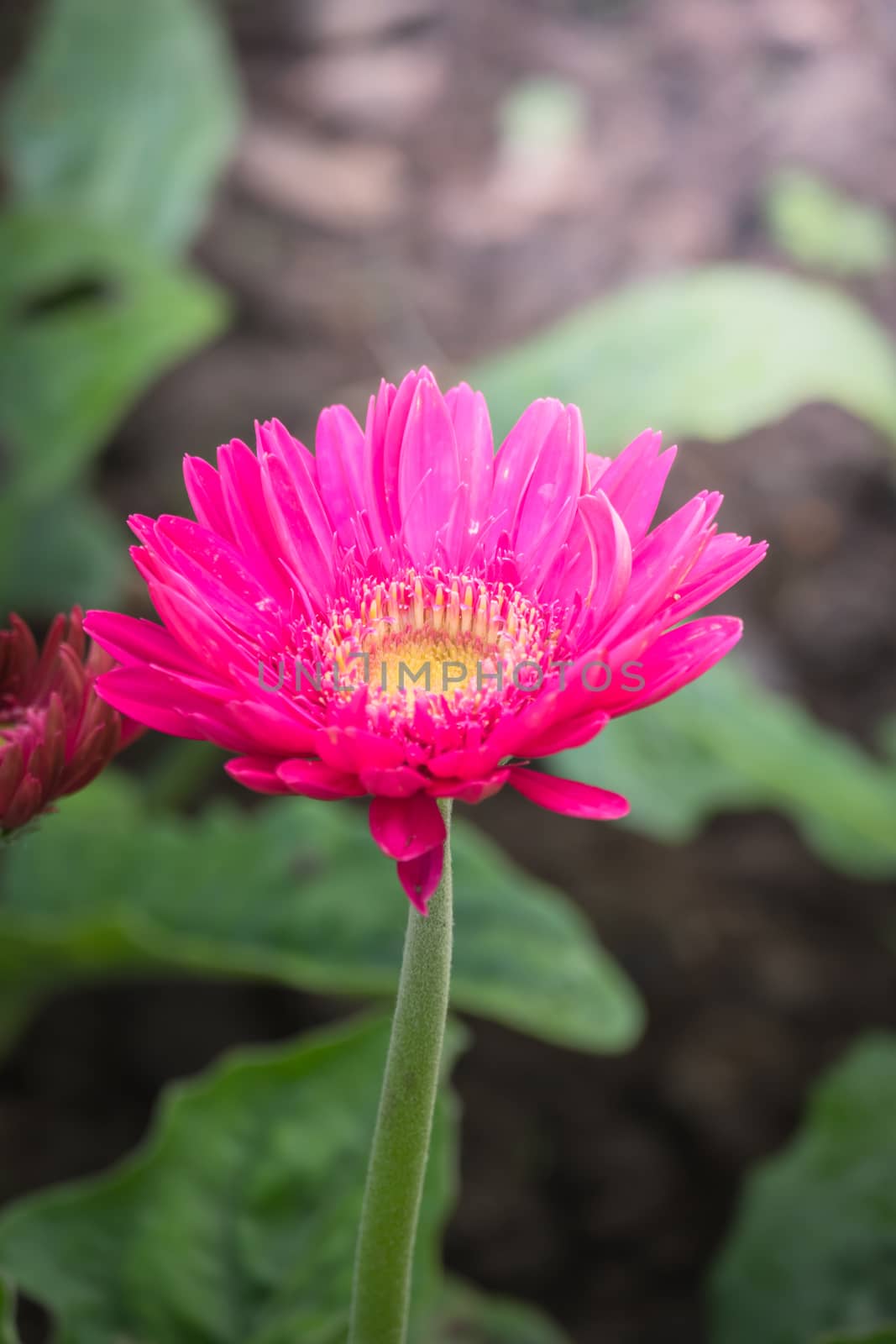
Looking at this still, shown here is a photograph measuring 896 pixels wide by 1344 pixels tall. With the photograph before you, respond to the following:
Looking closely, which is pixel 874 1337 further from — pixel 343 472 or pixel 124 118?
pixel 124 118

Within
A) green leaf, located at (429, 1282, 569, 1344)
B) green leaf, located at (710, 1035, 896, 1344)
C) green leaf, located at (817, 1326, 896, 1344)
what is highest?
green leaf, located at (817, 1326, 896, 1344)

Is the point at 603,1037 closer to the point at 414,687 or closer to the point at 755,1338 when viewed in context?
the point at 755,1338

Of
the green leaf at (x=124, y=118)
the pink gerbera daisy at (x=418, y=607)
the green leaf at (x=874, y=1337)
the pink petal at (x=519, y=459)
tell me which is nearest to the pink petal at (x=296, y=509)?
the pink gerbera daisy at (x=418, y=607)

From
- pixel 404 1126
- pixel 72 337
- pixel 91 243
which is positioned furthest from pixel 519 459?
pixel 91 243

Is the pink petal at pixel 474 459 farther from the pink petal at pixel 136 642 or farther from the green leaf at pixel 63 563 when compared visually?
the green leaf at pixel 63 563

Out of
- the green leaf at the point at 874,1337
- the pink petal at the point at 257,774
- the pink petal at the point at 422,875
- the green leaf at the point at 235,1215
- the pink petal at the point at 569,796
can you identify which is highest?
the pink petal at the point at 569,796

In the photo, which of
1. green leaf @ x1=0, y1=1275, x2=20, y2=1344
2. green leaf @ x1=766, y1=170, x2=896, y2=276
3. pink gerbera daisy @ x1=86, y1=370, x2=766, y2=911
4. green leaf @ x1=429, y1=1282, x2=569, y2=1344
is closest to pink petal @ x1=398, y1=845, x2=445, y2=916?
pink gerbera daisy @ x1=86, y1=370, x2=766, y2=911

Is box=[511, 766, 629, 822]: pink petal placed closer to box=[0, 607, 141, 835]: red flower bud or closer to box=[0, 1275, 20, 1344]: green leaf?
box=[0, 607, 141, 835]: red flower bud

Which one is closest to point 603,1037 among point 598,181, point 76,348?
point 76,348
